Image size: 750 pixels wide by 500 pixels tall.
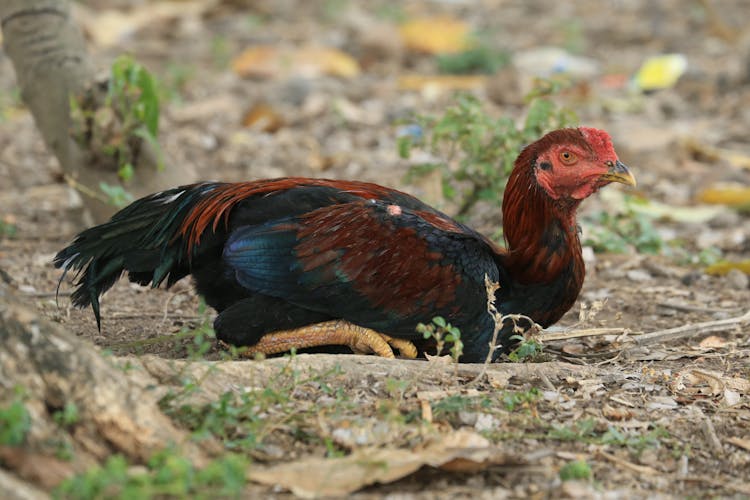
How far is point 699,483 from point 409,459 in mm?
968

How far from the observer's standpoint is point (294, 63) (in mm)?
11219

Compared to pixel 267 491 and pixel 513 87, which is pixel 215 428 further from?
pixel 513 87

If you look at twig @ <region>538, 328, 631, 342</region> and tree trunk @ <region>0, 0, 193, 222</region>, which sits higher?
tree trunk @ <region>0, 0, 193, 222</region>

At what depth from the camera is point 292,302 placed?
4.45 m

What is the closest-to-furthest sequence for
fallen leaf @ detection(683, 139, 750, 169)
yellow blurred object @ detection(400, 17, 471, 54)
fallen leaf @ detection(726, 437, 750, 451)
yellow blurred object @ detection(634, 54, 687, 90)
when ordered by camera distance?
fallen leaf @ detection(726, 437, 750, 451) → fallen leaf @ detection(683, 139, 750, 169) → yellow blurred object @ detection(634, 54, 687, 90) → yellow blurred object @ detection(400, 17, 471, 54)

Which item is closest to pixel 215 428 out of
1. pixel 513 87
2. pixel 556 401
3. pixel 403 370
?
pixel 403 370

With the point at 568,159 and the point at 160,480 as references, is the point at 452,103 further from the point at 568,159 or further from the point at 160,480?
the point at 160,480

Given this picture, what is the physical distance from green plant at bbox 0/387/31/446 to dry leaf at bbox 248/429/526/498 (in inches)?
26.4

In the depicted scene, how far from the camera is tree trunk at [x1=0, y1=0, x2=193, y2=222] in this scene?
6363 millimetres

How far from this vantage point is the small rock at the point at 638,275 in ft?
20.7

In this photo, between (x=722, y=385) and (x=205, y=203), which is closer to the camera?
(x=722, y=385)

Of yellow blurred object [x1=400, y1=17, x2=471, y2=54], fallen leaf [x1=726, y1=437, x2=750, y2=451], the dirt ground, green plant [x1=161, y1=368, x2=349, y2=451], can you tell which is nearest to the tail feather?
the dirt ground

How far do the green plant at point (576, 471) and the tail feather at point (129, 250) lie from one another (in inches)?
80.6

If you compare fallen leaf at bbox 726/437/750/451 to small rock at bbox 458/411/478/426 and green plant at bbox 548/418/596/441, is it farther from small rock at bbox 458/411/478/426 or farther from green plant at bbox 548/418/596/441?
small rock at bbox 458/411/478/426
